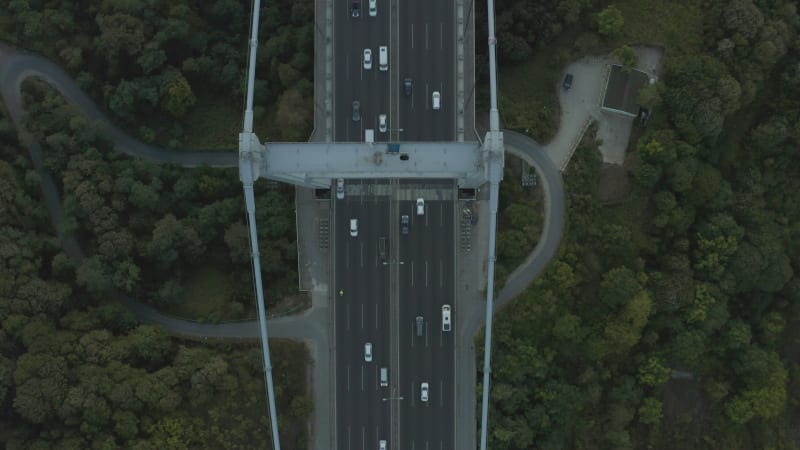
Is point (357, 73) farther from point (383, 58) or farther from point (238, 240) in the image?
point (238, 240)

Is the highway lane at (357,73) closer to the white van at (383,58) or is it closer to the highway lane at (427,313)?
the white van at (383,58)

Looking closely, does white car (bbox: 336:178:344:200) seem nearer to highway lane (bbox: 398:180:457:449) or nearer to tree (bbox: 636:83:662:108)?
highway lane (bbox: 398:180:457:449)

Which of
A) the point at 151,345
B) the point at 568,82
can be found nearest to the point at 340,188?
the point at 151,345

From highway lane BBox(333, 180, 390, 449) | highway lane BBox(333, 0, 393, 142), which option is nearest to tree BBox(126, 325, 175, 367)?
highway lane BBox(333, 180, 390, 449)

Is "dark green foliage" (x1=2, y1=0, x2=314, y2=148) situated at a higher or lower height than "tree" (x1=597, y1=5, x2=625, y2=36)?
lower

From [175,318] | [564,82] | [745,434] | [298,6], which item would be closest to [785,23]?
[564,82]

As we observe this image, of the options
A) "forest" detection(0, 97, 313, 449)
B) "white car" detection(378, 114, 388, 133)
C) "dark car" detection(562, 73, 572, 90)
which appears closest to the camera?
"forest" detection(0, 97, 313, 449)
